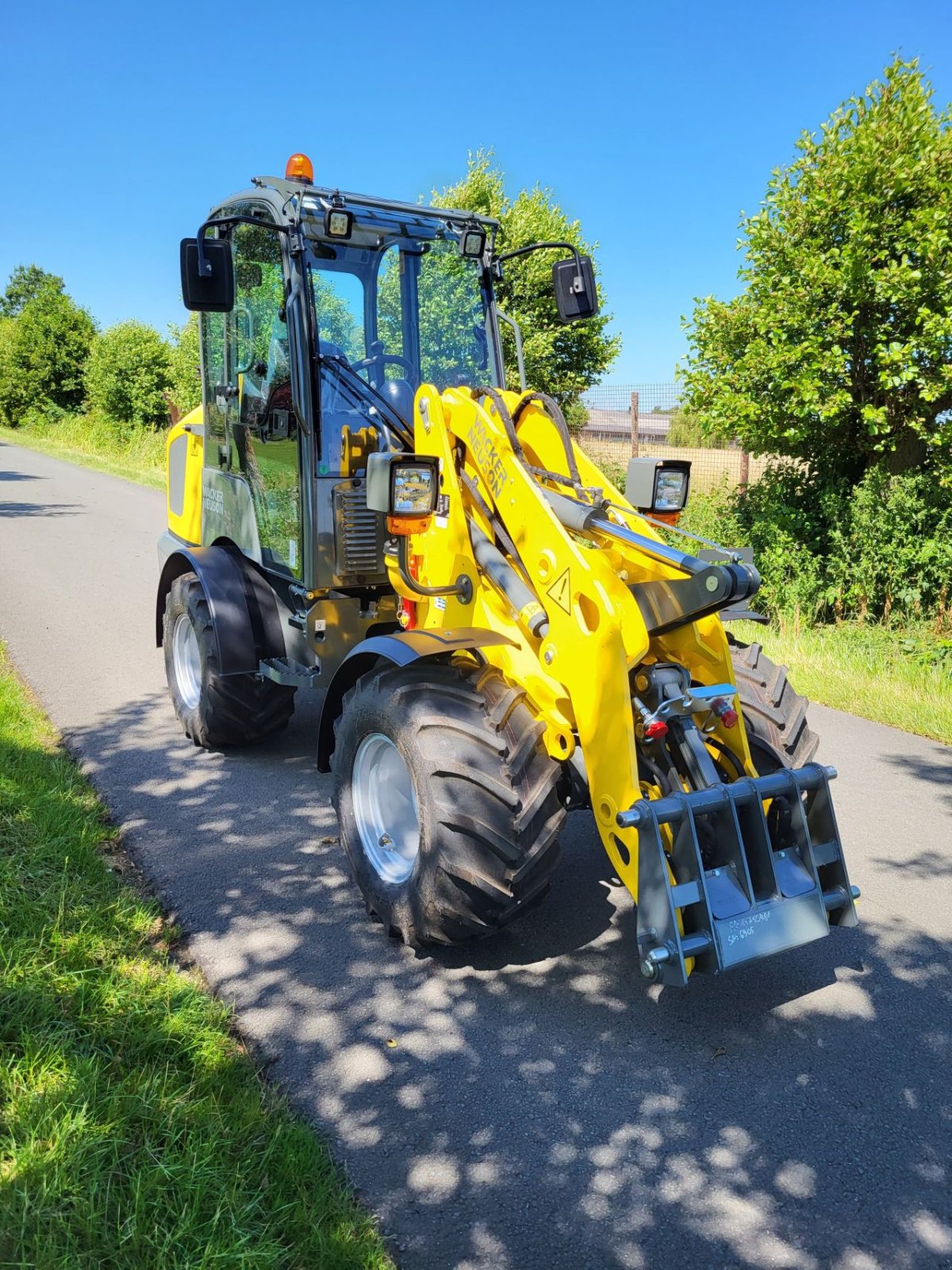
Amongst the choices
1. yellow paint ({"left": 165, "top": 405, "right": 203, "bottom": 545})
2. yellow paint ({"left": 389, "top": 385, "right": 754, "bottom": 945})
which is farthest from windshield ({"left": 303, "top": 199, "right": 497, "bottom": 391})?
yellow paint ({"left": 165, "top": 405, "right": 203, "bottom": 545})

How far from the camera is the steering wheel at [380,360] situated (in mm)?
4777

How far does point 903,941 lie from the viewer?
12.1 feet

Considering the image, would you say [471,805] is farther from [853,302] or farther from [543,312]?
[543,312]

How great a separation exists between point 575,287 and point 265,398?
5.74 feet

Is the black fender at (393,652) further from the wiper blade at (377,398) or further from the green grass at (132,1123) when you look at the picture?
the wiper blade at (377,398)

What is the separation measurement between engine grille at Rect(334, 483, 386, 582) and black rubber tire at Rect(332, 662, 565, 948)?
1.34 m

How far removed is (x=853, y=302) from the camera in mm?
8086

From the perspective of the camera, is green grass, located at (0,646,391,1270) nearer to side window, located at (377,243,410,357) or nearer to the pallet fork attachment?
the pallet fork attachment

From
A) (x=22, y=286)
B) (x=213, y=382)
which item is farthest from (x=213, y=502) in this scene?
(x=22, y=286)

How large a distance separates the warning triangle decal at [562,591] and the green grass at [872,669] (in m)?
3.85

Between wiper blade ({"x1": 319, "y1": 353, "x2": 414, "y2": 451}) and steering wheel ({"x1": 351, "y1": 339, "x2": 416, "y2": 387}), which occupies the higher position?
steering wheel ({"x1": 351, "y1": 339, "x2": 416, "y2": 387})

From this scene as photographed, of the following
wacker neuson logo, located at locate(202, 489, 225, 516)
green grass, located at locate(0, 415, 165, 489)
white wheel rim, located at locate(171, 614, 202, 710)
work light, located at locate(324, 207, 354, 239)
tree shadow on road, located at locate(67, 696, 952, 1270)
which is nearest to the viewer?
tree shadow on road, located at locate(67, 696, 952, 1270)

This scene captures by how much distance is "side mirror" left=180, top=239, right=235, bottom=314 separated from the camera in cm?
415

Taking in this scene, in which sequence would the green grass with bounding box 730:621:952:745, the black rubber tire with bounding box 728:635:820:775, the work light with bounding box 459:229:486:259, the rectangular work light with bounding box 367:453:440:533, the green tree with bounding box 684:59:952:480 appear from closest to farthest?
1. the black rubber tire with bounding box 728:635:820:775
2. the rectangular work light with bounding box 367:453:440:533
3. the work light with bounding box 459:229:486:259
4. the green grass with bounding box 730:621:952:745
5. the green tree with bounding box 684:59:952:480
